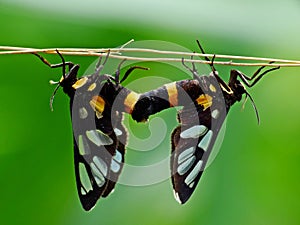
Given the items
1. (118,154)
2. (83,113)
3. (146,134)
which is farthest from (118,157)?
(146,134)

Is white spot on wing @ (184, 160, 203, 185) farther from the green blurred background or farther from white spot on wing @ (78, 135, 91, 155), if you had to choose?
the green blurred background

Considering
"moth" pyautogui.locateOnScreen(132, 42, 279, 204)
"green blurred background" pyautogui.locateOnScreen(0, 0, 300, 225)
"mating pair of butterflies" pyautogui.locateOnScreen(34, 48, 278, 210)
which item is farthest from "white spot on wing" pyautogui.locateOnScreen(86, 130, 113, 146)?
"green blurred background" pyautogui.locateOnScreen(0, 0, 300, 225)

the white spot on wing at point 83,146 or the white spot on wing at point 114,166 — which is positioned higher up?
the white spot on wing at point 83,146

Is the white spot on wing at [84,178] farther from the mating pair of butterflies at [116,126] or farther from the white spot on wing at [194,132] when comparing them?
the white spot on wing at [194,132]

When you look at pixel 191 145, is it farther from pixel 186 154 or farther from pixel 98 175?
pixel 98 175

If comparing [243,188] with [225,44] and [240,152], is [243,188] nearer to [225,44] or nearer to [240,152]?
[240,152]

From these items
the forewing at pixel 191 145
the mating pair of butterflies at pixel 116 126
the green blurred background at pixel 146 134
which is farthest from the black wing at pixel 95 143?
the green blurred background at pixel 146 134
